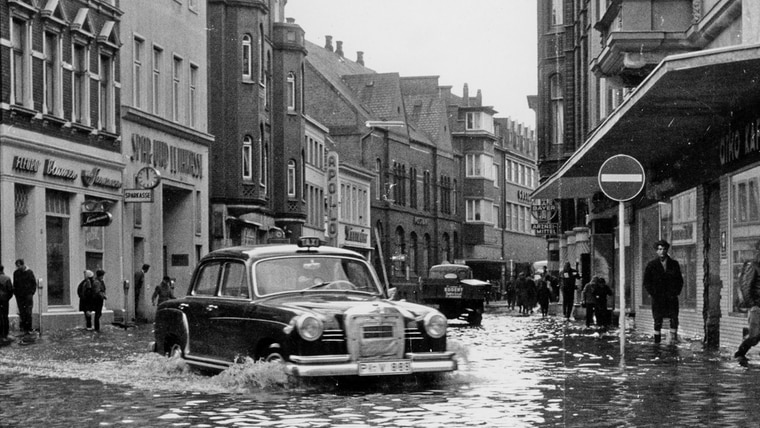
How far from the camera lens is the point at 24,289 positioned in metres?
31.7

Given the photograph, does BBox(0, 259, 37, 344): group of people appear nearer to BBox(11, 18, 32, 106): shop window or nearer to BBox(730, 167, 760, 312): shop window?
BBox(11, 18, 32, 106): shop window

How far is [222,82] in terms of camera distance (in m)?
55.8

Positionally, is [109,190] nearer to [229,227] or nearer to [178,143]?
[178,143]

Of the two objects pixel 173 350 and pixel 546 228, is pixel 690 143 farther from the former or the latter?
pixel 546 228

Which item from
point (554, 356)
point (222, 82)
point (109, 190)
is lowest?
point (554, 356)

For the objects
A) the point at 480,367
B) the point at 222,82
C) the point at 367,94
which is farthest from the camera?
the point at 367,94

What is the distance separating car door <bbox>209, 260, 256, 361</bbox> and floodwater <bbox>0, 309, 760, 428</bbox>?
1.10ft

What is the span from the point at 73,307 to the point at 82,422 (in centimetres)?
2649

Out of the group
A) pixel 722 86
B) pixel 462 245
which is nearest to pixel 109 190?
pixel 722 86

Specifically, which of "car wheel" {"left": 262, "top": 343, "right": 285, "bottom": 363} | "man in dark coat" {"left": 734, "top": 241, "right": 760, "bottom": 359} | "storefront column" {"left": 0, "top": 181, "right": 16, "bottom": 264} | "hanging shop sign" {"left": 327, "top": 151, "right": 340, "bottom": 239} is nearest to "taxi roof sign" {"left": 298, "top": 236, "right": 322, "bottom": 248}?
"car wheel" {"left": 262, "top": 343, "right": 285, "bottom": 363}

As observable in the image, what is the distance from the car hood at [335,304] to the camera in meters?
14.9

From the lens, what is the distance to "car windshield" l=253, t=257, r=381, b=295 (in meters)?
15.9

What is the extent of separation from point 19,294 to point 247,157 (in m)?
25.2

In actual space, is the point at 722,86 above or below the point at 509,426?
above
